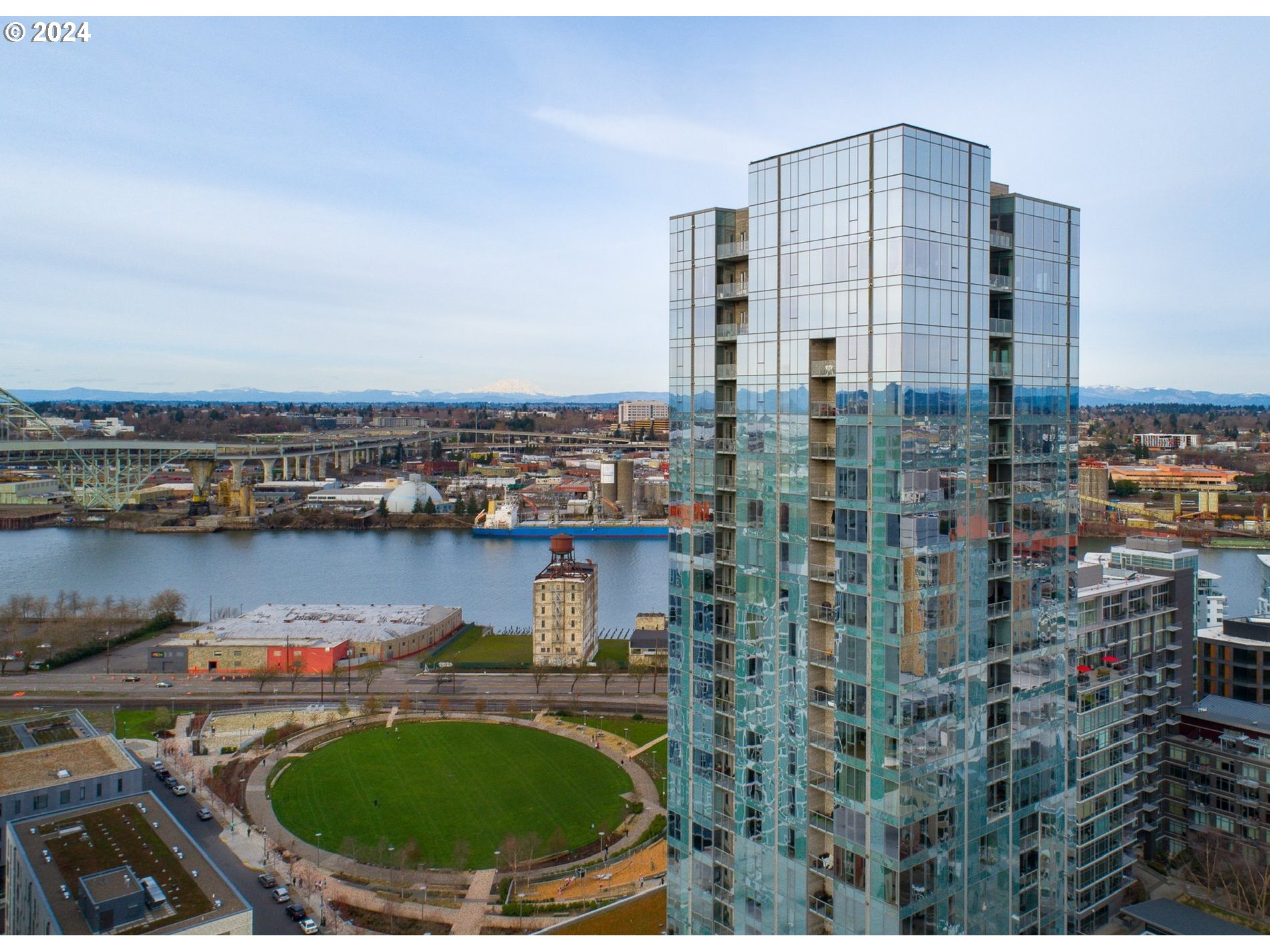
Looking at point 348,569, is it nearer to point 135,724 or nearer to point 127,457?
point 135,724

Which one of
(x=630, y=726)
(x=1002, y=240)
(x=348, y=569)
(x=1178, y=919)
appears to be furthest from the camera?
(x=348, y=569)

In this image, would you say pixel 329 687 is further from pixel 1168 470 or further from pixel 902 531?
pixel 1168 470

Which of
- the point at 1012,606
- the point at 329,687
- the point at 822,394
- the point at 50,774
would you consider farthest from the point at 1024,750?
the point at 329,687

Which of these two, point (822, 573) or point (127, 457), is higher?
point (822, 573)

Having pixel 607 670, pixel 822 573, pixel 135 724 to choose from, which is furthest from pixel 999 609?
pixel 135 724

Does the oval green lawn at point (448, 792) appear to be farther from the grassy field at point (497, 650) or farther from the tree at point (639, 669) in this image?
the grassy field at point (497, 650)

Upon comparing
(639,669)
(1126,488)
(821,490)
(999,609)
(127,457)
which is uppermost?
(821,490)
